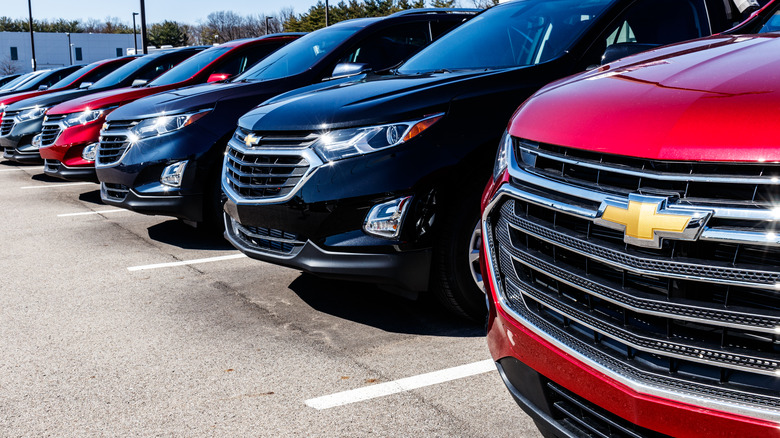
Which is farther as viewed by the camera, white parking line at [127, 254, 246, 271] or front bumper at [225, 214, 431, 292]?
white parking line at [127, 254, 246, 271]

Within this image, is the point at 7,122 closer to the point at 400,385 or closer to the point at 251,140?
the point at 251,140

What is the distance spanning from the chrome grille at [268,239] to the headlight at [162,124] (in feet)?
6.18

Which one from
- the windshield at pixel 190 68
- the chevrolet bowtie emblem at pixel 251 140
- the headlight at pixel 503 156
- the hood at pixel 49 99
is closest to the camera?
the headlight at pixel 503 156

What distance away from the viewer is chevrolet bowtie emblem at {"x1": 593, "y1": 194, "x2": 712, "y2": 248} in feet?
5.37

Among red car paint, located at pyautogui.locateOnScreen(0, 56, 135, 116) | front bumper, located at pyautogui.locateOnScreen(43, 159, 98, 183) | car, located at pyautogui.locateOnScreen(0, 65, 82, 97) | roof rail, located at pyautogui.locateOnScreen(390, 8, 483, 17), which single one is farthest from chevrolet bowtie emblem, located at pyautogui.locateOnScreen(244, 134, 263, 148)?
car, located at pyautogui.locateOnScreen(0, 65, 82, 97)

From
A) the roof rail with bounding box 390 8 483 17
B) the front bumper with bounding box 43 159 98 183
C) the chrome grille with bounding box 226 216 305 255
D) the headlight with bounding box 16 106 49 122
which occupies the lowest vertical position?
the front bumper with bounding box 43 159 98 183

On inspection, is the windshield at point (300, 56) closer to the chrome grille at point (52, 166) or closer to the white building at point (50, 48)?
the chrome grille at point (52, 166)

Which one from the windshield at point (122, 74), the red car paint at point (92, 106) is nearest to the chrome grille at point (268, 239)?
the red car paint at point (92, 106)

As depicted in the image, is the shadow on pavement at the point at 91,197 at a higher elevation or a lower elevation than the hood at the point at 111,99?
lower

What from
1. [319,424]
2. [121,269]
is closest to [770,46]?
[319,424]

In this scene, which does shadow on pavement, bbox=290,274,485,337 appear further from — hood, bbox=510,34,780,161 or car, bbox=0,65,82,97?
car, bbox=0,65,82,97

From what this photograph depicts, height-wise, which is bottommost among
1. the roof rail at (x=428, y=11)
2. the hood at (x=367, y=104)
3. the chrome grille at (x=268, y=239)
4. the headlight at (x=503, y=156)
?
the chrome grille at (x=268, y=239)

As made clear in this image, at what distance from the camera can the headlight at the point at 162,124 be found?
6.18 meters

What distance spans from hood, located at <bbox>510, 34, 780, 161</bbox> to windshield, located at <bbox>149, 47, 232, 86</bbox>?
24.0ft
